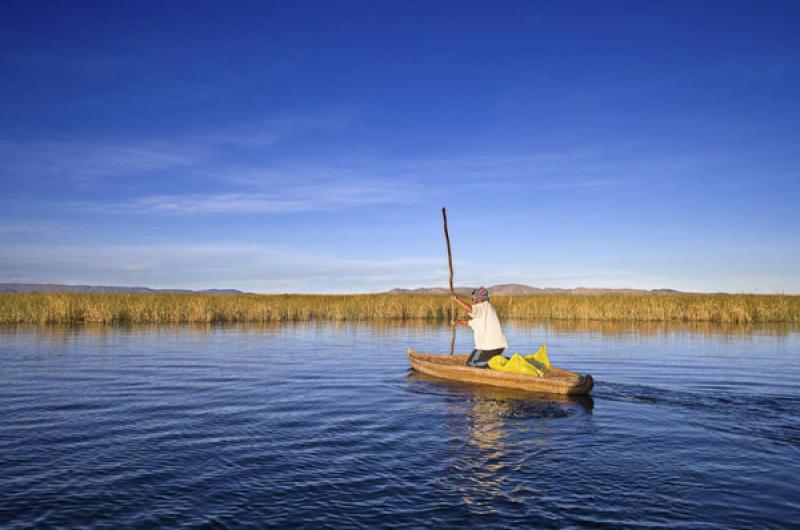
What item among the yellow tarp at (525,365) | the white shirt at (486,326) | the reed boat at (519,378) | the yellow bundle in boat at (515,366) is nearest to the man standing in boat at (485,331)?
the white shirt at (486,326)

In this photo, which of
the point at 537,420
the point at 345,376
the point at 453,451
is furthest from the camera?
the point at 345,376

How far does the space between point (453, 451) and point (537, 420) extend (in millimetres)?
2712

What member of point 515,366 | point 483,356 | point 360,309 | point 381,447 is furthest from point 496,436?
point 360,309

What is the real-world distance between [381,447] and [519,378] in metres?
5.63

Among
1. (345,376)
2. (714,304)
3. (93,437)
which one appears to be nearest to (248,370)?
(345,376)

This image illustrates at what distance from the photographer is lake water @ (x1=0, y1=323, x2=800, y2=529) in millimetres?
6594

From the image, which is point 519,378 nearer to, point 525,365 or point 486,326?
point 525,365

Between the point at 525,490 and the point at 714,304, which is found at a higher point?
the point at 714,304

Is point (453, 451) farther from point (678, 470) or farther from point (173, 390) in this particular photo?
point (173, 390)

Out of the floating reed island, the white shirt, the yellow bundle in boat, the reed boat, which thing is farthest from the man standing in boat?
the floating reed island

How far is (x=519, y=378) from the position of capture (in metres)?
13.9

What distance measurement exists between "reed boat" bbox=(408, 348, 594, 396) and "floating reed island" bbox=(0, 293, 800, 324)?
74.3 ft

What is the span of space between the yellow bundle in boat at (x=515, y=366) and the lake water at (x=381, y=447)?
0.68 m

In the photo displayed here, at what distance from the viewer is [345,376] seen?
1647 cm
